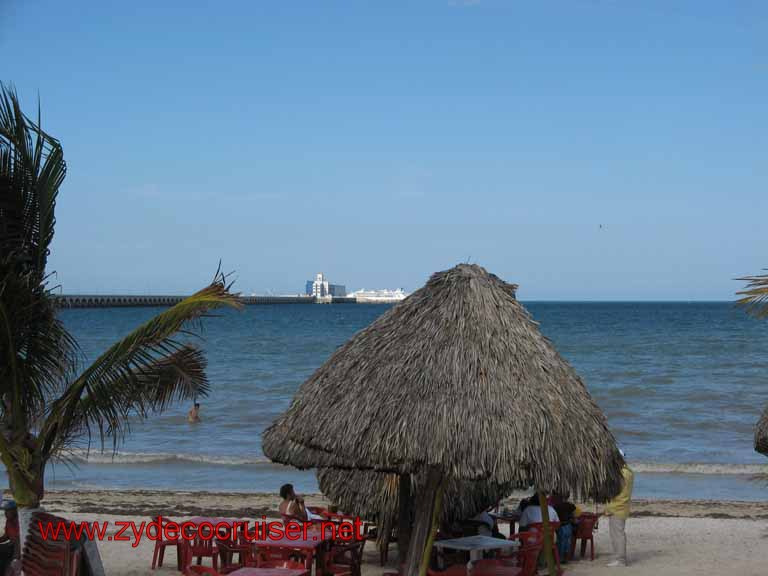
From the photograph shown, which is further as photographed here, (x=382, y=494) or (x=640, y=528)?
(x=640, y=528)

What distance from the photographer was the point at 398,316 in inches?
286

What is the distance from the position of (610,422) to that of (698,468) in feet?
20.4

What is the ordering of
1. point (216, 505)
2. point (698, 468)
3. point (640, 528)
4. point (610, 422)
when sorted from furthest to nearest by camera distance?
point (610, 422) < point (698, 468) < point (216, 505) < point (640, 528)

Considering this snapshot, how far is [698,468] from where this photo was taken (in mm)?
17344

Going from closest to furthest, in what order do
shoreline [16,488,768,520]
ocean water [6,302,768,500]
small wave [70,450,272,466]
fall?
1. shoreline [16,488,768,520]
2. ocean water [6,302,768,500]
3. small wave [70,450,272,466]

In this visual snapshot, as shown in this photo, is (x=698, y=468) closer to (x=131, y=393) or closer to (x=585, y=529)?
(x=585, y=529)

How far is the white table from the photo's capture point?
770 centimetres

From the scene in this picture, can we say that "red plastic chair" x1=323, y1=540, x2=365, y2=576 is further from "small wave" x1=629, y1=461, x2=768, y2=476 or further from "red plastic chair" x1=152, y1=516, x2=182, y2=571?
"small wave" x1=629, y1=461, x2=768, y2=476

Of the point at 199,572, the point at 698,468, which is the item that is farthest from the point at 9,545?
the point at 698,468

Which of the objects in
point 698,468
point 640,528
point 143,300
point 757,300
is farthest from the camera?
point 143,300

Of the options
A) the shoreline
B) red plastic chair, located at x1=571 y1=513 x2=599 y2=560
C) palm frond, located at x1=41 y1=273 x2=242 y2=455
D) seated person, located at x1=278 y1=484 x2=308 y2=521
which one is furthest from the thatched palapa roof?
the shoreline

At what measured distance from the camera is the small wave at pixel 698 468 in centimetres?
1709

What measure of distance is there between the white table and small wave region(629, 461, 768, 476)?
32.9ft

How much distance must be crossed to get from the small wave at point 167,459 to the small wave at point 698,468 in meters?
7.48
